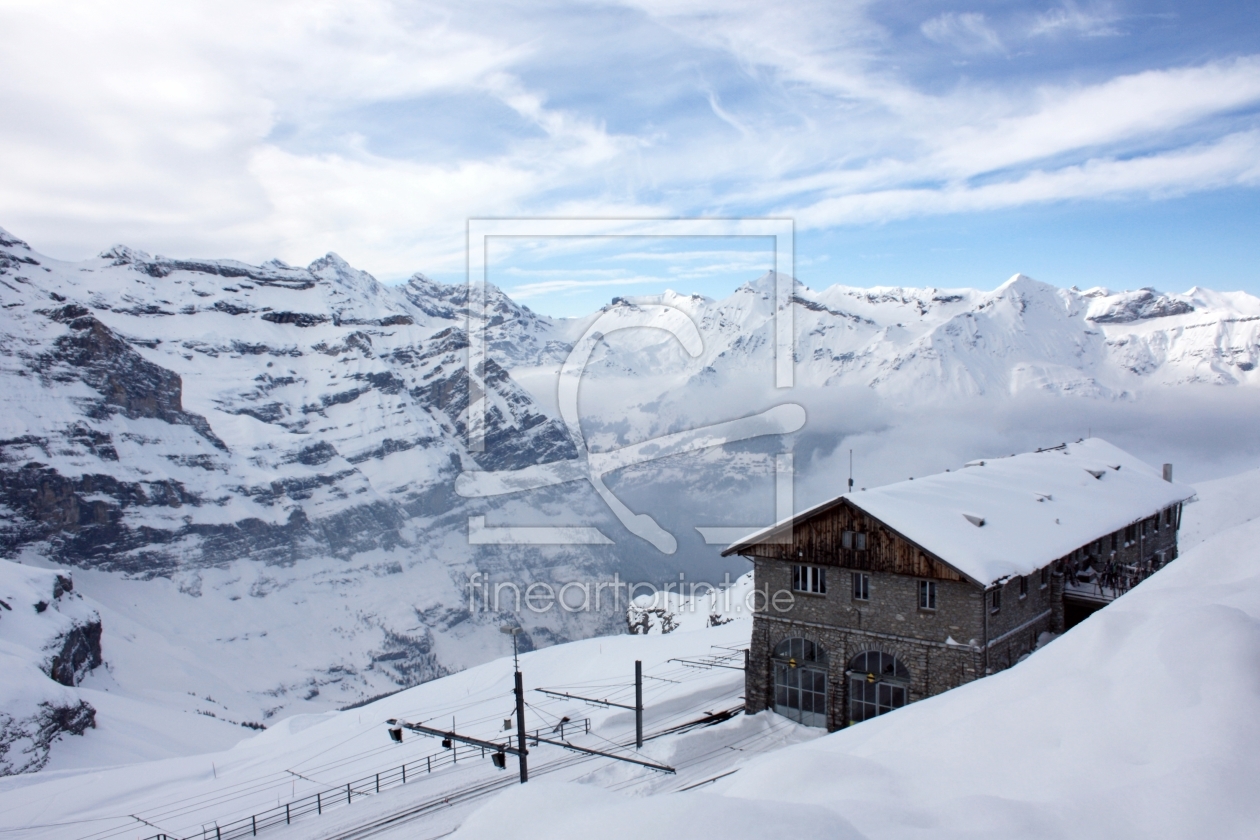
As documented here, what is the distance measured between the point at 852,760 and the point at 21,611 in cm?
12238

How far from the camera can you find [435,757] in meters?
29.9

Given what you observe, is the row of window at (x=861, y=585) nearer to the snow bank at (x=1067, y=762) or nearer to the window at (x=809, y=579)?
the window at (x=809, y=579)

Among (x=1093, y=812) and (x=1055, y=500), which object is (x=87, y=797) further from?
(x=1055, y=500)

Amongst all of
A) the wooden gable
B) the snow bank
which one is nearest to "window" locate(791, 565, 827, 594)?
the wooden gable

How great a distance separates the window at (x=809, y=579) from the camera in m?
29.7

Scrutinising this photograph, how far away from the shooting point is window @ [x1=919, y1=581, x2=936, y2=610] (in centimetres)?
2703

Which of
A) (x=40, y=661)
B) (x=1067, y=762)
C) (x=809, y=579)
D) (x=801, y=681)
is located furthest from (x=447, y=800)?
(x=40, y=661)

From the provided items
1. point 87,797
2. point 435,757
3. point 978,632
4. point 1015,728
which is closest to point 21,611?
point 87,797

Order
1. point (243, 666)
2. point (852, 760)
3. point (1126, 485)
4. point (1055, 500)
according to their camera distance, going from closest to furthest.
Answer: point (852, 760), point (1055, 500), point (1126, 485), point (243, 666)

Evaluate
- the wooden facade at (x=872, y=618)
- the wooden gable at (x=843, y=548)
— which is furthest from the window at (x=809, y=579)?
the wooden gable at (x=843, y=548)

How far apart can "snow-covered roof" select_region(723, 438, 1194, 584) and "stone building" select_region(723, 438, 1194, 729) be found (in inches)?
3.0

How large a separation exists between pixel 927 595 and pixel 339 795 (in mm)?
21909

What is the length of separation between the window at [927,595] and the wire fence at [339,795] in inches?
522

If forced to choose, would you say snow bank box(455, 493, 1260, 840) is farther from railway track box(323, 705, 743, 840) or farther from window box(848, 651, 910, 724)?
window box(848, 651, 910, 724)
